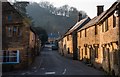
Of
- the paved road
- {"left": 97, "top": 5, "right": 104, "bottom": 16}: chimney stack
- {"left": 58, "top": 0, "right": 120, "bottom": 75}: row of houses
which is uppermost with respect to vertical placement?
{"left": 97, "top": 5, "right": 104, "bottom": 16}: chimney stack

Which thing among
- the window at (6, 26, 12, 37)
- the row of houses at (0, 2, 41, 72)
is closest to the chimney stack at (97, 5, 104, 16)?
the row of houses at (0, 2, 41, 72)

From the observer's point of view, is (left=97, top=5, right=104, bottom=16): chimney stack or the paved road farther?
(left=97, top=5, right=104, bottom=16): chimney stack

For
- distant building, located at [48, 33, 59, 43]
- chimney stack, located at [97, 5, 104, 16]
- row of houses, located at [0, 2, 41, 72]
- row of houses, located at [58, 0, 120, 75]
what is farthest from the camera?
distant building, located at [48, 33, 59, 43]

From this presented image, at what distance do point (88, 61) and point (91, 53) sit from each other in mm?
2931

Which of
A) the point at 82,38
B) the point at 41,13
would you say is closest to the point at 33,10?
the point at 41,13

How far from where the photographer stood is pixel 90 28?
43594mm

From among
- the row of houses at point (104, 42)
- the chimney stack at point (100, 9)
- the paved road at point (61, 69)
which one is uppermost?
the chimney stack at point (100, 9)

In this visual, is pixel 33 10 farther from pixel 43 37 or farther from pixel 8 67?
pixel 8 67

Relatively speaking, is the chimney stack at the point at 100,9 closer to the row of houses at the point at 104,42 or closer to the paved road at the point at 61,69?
the row of houses at the point at 104,42

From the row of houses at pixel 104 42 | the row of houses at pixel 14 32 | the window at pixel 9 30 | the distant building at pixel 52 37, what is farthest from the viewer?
the distant building at pixel 52 37

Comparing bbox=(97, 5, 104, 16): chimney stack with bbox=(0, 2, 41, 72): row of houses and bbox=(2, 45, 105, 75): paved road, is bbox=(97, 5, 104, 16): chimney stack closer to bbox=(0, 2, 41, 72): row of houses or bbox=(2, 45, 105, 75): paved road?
bbox=(2, 45, 105, 75): paved road

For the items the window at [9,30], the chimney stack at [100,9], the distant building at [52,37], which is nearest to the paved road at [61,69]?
the window at [9,30]

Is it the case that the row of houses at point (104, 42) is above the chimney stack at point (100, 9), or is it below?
below

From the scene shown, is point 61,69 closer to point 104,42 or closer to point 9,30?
point 104,42
